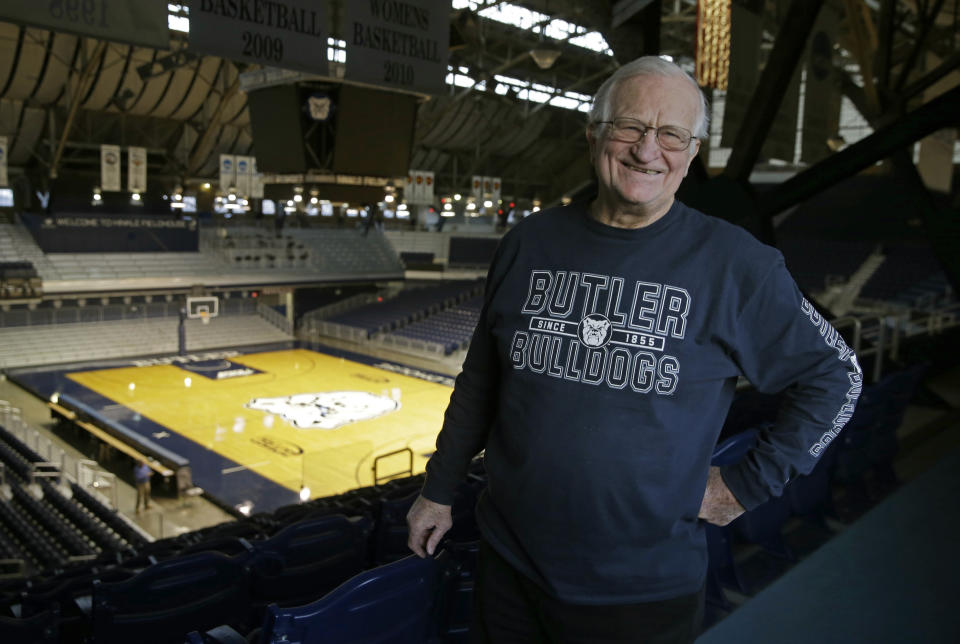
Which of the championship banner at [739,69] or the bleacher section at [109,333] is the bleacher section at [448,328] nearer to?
the bleacher section at [109,333]

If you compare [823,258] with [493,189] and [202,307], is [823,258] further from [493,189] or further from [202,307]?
[202,307]

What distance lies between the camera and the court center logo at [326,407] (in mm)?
17984

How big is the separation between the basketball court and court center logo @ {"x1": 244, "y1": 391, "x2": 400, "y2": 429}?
0.03 meters

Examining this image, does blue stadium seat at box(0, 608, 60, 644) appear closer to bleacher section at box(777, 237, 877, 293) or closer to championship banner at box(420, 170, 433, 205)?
championship banner at box(420, 170, 433, 205)

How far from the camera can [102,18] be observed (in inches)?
209

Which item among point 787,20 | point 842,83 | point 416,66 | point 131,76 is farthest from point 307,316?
point 787,20

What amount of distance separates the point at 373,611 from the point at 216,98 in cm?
2634

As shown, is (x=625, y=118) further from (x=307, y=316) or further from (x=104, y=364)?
(x=307, y=316)

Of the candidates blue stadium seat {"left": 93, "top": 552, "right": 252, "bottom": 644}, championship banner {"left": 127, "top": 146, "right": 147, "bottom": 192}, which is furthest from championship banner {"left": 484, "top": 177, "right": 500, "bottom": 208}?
blue stadium seat {"left": 93, "top": 552, "right": 252, "bottom": 644}

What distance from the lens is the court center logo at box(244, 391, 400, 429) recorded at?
59.0 ft

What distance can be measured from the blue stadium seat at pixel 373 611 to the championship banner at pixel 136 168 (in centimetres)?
2451

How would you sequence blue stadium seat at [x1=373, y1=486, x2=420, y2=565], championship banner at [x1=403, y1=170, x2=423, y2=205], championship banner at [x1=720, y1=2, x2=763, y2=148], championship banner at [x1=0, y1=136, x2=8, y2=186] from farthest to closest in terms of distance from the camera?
1. championship banner at [x1=403, y1=170, x2=423, y2=205]
2. championship banner at [x1=0, y1=136, x2=8, y2=186]
3. championship banner at [x1=720, y1=2, x2=763, y2=148]
4. blue stadium seat at [x1=373, y1=486, x2=420, y2=565]

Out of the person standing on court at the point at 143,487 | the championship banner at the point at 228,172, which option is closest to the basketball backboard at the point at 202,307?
the championship banner at the point at 228,172

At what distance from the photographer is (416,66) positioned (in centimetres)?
698
